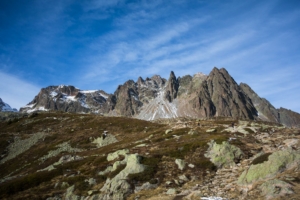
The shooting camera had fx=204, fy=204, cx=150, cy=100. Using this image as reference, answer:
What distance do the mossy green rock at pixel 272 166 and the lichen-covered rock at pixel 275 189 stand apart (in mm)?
2116

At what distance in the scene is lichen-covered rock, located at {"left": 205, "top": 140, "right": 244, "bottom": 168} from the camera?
26.9 metres

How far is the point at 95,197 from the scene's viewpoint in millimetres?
23266

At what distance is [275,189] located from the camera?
15625mm

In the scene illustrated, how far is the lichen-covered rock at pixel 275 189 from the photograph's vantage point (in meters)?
15.2

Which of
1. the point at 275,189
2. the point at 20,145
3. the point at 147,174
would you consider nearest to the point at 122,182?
the point at 147,174

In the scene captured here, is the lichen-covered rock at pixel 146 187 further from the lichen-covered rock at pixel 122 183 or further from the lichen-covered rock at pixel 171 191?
the lichen-covered rock at pixel 171 191

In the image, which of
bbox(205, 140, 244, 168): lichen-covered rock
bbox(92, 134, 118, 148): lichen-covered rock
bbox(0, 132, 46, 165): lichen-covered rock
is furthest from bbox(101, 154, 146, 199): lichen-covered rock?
bbox(0, 132, 46, 165): lichen-covered rock

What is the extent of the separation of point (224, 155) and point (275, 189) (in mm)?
12527

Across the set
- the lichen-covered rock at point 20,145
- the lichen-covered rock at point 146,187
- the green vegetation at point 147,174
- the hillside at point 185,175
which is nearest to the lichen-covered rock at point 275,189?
the hillside at point 185,175

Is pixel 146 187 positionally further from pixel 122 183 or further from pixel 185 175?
pixel 185 175

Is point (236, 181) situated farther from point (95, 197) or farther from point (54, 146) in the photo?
point (54, 146)

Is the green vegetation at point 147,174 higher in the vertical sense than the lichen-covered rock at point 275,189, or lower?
lower

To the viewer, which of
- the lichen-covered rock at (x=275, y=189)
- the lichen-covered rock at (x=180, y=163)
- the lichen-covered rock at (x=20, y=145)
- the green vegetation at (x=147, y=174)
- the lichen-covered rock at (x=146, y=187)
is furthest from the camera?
the lichen-covered rock at (x=20, y=145)

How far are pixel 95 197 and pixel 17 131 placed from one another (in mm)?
84199
